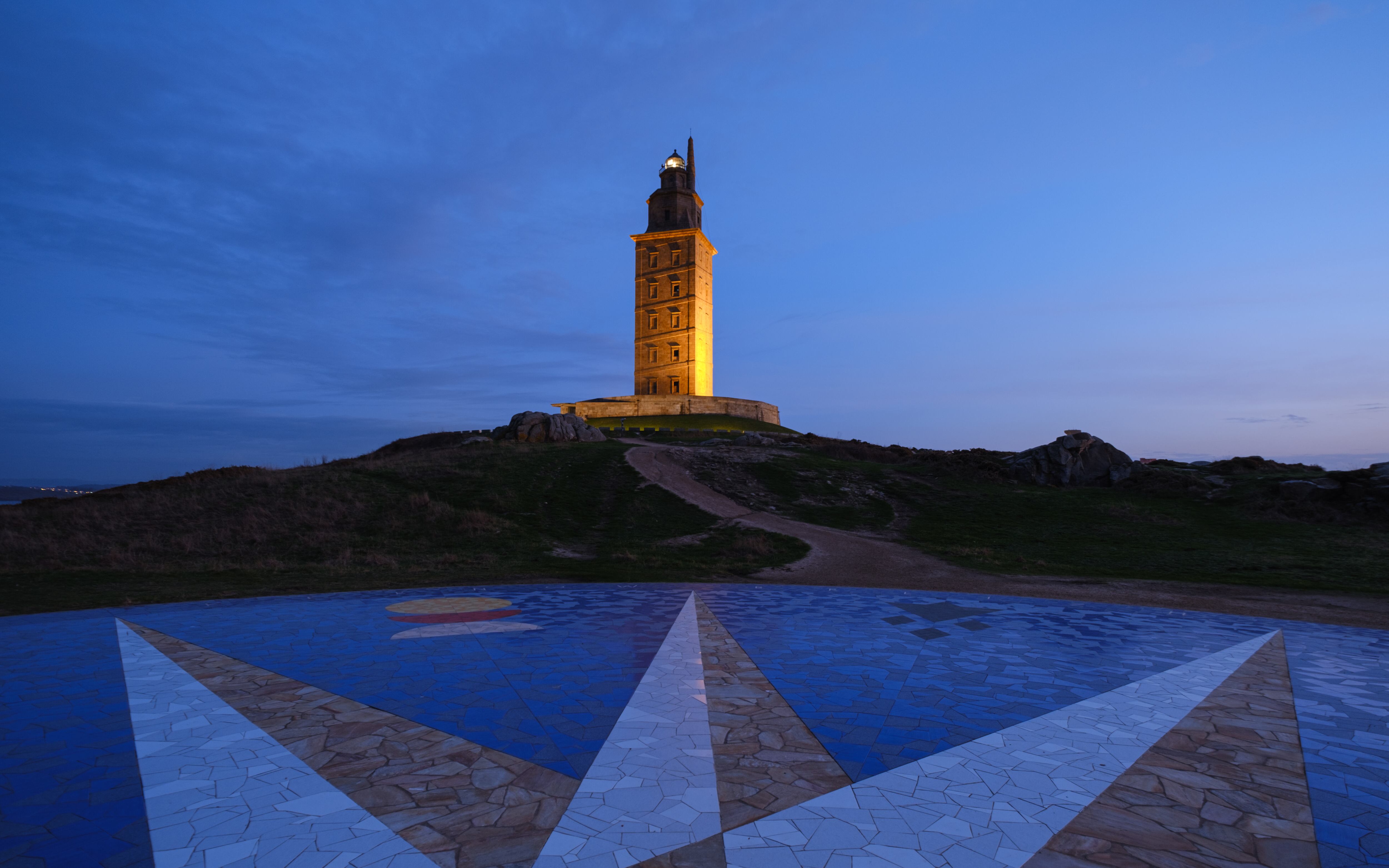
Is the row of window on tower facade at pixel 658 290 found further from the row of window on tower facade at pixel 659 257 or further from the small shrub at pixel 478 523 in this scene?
the small shrub at pixel 478 523

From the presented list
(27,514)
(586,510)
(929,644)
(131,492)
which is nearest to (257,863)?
(929,644)

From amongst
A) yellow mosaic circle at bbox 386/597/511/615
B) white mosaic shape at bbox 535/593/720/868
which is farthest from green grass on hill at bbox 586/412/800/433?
white mosaic shape at bbox 535/593/720/868

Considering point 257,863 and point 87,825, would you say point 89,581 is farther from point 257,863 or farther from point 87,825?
point 257,863

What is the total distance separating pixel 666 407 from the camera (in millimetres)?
59781

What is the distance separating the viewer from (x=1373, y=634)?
415 inches

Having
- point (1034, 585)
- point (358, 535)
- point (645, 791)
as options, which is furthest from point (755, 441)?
point (645, 791)

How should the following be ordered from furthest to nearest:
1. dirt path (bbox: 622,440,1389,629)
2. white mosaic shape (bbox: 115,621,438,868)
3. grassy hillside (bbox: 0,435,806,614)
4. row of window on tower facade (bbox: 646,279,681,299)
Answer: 1. row of window on tower facade (bbox: 646,279,681,299)
2. grassy hillside (bbox: 0,435,806,614)
3. dirt path (bbox: 622,440,1389,629)
4. white mosaic shape (bbox: 115,621,438,868)

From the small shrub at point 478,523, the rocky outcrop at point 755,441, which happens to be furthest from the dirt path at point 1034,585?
the rocky outcrop at point 755,441

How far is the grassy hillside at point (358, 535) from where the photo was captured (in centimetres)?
1584

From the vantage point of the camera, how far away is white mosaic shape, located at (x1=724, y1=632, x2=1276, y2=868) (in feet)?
12.9

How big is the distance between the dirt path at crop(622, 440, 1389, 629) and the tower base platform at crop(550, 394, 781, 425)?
35443mm

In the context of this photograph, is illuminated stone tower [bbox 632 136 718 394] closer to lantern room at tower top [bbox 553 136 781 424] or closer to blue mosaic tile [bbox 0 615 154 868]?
lantern room at tower top [bbox 553 136 781 424]

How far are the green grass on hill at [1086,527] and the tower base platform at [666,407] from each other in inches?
904

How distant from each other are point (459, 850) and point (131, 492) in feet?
102
